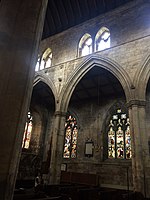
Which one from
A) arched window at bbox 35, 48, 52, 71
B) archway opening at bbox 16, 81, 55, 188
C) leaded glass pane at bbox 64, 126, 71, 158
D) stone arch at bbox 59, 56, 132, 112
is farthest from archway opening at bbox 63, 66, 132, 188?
arched window at bbox 35, 48, 52, 71

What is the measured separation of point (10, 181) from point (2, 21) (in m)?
3.05

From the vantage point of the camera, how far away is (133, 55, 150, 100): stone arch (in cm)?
828

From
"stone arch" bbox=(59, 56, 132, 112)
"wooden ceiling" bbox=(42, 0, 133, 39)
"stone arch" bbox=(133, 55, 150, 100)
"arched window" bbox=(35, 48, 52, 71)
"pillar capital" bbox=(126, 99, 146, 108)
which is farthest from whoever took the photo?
"arched window" bbox=(35, 48, 52, 71)

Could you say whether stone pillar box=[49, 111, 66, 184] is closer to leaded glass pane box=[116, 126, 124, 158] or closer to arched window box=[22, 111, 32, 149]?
leaded glass pane box=[116, 126, 124, 158]

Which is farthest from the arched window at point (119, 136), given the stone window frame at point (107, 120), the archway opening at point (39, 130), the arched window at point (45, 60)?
the arched window at point (45, 60)

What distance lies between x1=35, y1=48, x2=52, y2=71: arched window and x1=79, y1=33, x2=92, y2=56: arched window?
2933mm

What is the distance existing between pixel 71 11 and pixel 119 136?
9.99 m

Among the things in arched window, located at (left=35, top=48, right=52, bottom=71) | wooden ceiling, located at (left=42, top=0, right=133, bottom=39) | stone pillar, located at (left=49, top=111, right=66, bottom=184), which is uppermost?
wooden ceiling, located at (left=42, top=0, right=133, bottom=39)

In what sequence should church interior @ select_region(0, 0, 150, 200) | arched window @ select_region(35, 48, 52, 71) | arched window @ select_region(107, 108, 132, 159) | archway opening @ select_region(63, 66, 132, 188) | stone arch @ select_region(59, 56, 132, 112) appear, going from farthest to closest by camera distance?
arched window @ select_region(35, 48, 52, 71) → arched window @ select_region(107, 108, 132, 159) → archway opening @ select_region(63, 66, 132, 188) → stone arch @ select_region(59, 56, 132, 112) → church interior @ select_region(0, 0, 150, 200)

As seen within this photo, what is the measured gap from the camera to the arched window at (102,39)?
36.7 ft

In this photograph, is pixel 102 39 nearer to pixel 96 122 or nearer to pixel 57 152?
pixel 96 122

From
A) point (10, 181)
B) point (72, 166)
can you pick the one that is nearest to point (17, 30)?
point (10, 181)

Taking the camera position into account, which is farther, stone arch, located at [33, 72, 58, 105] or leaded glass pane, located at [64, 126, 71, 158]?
leaded glass pane, located at [64, 126, 71, 158]

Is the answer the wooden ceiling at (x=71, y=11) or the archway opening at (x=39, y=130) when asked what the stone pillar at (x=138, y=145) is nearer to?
the wooden ceiling at (x=71, y=11)
